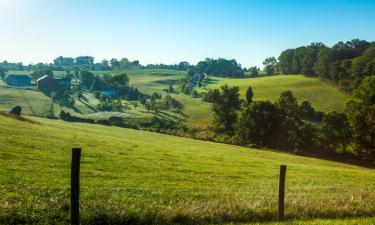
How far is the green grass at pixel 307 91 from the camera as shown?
14438 cm

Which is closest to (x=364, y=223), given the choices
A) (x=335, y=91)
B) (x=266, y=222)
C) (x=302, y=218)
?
(x=302, y=218)

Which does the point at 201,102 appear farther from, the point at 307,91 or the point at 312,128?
the point at 312,128

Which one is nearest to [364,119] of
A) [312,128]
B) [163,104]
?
[312,128]

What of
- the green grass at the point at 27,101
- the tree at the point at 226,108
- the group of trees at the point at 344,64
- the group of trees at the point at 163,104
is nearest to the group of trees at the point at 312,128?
the tree at the point at 226,108

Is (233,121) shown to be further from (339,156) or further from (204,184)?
(204,184)

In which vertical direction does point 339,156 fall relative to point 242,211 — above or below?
below

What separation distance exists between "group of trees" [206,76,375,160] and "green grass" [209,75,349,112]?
125 ft

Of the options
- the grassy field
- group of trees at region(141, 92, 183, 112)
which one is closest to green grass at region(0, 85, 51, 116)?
the grassy field

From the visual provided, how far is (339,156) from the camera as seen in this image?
88.9m

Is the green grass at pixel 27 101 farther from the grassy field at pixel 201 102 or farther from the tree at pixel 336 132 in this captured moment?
the tree at pixel 336 132

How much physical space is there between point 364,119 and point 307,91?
80.2 m

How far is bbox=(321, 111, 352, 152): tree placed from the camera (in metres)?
90.4

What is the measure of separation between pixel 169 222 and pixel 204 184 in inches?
538

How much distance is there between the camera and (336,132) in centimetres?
9050
